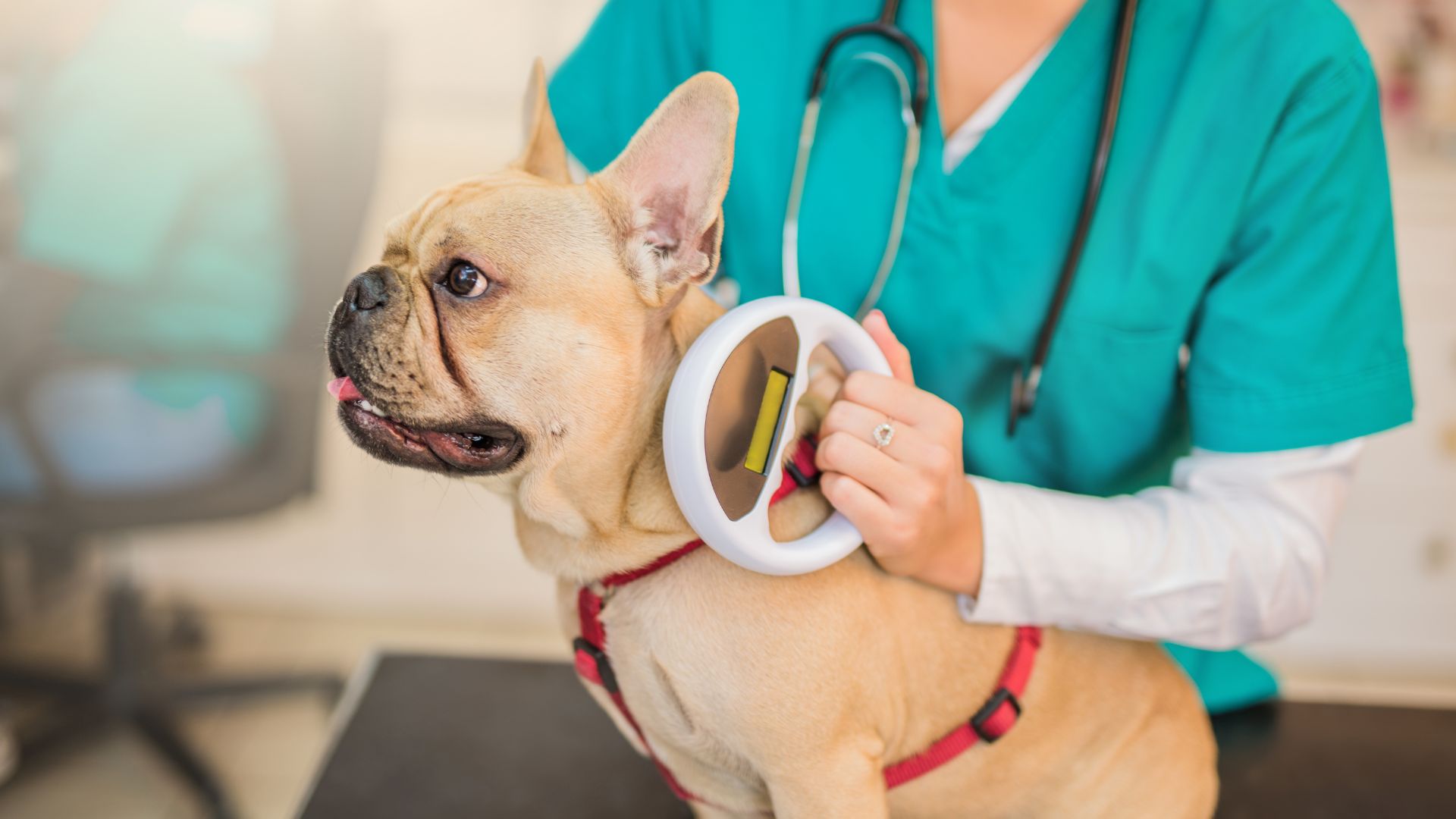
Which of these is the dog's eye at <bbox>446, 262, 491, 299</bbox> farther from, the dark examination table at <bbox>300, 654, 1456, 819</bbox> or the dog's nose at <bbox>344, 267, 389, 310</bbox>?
the dark examination table at <bbox>300, 654, 1456, 819</bbox>

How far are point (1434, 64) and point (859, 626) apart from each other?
6.75 ft

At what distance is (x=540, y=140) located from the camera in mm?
783

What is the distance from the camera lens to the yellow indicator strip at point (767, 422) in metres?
0.63

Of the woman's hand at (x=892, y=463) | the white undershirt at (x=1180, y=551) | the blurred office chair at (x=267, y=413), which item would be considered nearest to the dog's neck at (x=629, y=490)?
the woman's hand at (x=892, y=463)

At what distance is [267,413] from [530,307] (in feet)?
4.17

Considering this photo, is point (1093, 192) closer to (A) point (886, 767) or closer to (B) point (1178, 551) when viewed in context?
(B) point (1178, 551)

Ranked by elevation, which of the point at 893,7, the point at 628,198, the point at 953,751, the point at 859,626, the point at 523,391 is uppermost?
the point at 893,7

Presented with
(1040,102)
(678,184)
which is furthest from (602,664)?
(1040,102)

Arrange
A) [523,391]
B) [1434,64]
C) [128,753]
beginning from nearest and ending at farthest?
[523,391] < [128,753] < [1434,64]

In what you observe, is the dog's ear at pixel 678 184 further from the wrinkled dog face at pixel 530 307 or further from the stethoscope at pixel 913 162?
the stethoscope at pixel 913 162

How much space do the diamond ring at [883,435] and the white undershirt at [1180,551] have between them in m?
0.12

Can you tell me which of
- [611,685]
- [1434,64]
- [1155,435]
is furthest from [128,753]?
[1434,64]

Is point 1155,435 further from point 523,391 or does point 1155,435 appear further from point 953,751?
point 523,391

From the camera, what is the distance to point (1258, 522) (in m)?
0.78
